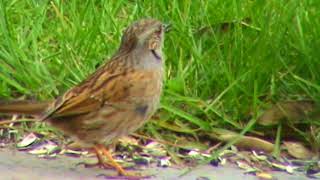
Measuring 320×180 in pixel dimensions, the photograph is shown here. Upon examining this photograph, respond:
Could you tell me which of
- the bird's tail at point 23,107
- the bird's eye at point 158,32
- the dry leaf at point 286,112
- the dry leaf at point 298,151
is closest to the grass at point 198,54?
the dry leaf at point 286,112

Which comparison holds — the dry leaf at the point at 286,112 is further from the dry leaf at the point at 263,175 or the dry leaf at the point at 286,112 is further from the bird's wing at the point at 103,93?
the bird's wing at the point at 103,93

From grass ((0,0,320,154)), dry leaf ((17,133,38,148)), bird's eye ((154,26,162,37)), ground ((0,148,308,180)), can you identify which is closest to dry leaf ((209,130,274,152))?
grass ((0,0,320,154))

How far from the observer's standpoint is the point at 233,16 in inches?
216

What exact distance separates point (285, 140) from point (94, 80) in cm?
94

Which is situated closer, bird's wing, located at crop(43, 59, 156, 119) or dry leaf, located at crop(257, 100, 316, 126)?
bird's wing, located at crop(43, 59, 156, 119)

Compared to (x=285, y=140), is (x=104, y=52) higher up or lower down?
higher up

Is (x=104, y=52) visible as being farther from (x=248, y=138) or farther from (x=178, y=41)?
(x=248, y=138)

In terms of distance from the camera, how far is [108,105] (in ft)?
14.3

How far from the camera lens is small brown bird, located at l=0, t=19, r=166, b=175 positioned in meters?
4.31

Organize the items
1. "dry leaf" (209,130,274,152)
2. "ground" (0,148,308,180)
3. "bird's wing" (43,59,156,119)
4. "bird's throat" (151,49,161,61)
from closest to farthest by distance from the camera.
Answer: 1. "ground" (0,148,308,180)
2. "bird's wing" (43,59,156,119)
3. "bird's throat" (151,49,161,61)
4. "dry leaf" (209,130,274,152)

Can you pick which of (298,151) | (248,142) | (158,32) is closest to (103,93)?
(158,32)

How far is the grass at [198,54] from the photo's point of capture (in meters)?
4.85

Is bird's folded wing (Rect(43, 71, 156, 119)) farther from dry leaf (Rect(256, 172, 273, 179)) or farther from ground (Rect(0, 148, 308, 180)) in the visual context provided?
dry leaf (Rect(256, 172, 273, 179))

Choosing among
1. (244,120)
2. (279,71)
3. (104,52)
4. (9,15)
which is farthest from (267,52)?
(9,15)
